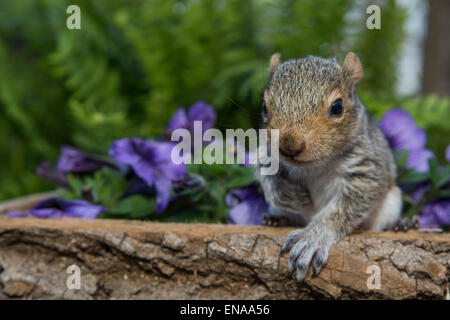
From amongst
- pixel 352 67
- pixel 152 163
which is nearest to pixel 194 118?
pixel 152 163

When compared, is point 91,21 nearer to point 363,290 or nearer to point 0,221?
point 0,221

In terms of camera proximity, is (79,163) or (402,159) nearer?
(402,159)

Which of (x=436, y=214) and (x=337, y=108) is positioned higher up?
(x=337, y=108)

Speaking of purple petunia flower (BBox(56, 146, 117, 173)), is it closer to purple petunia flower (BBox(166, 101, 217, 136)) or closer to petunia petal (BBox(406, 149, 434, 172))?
purple petunia flower (BBox(166, 101, 217, 136))

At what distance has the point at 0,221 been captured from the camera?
6.12 feet

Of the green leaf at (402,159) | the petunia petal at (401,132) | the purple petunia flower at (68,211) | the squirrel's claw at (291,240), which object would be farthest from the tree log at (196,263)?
the petunia petal at (401,132)

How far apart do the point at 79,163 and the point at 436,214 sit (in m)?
1.72

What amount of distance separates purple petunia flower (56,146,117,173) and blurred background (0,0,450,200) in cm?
39

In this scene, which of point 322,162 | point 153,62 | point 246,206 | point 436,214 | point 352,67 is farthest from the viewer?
point 153,62

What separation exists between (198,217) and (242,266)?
1.86 ft

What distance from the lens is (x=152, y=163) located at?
2268 mm

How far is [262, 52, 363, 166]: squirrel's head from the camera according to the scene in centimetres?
167

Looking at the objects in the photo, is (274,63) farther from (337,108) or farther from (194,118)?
(194,118)

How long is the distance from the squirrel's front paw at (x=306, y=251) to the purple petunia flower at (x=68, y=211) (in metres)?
0.88
